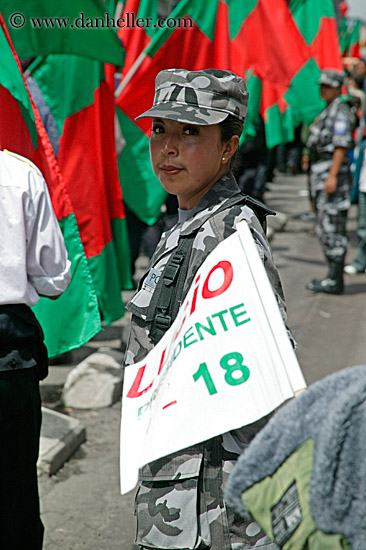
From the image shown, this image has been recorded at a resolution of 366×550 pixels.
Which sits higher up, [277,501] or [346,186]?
[277,501]

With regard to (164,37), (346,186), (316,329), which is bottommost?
(316,329)

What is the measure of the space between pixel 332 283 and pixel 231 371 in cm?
669

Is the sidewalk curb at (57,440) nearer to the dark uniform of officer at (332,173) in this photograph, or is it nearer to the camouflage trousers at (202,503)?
the camouflage trousers at (202,503)

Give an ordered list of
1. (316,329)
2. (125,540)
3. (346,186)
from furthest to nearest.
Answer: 1. (346,186)
2. (316,329)
3. (125,540)

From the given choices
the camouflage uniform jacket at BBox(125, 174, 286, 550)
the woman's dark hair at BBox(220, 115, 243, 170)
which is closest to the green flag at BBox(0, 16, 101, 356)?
the woman's dark hair at BBox(220, 115, 243, 170)

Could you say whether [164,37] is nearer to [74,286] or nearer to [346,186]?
[74,286]

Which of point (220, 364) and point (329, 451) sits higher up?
point (329, 451)

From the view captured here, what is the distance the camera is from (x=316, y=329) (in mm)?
6914

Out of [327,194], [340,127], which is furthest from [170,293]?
[327,194]

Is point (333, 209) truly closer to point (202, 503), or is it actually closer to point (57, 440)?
point (57, 440)

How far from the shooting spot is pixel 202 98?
2.08 meters

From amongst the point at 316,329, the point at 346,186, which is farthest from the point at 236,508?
the point at 346,186

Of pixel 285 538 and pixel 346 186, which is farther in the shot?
pixel 346 186

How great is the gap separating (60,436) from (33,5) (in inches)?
88.8
